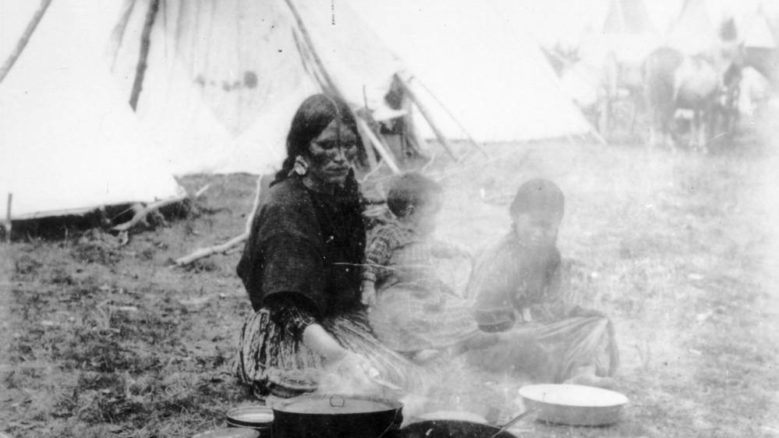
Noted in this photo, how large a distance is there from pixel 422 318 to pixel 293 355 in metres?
0.88

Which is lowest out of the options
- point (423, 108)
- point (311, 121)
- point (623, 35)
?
point (423, 108)

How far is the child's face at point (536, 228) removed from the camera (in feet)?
13.1

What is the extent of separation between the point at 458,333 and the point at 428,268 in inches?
12.9

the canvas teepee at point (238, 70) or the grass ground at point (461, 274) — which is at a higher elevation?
the canvas teepee at point (238, 70)

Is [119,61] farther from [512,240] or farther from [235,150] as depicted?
[512,240]

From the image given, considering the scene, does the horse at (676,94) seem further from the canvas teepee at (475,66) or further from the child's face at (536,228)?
the child's face at (536,228)

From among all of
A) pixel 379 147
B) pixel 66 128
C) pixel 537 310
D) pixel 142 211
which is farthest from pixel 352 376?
pixel 379 147

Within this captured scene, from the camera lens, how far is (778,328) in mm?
4879

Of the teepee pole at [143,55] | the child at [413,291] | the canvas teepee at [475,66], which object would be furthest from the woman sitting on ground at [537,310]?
the canvas teepee at [475,66]

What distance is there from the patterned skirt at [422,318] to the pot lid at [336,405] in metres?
1.06

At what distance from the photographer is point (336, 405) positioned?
2451 millimetres

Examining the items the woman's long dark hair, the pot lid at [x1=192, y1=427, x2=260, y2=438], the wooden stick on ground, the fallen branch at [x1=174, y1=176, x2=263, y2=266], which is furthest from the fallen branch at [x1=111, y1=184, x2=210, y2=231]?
the pot lid at [x1=192, y1=427, x2=260, y2=438]

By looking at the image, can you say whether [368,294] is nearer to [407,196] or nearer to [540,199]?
[407,196]

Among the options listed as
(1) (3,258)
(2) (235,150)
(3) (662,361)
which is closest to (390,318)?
(3) (662,361)
